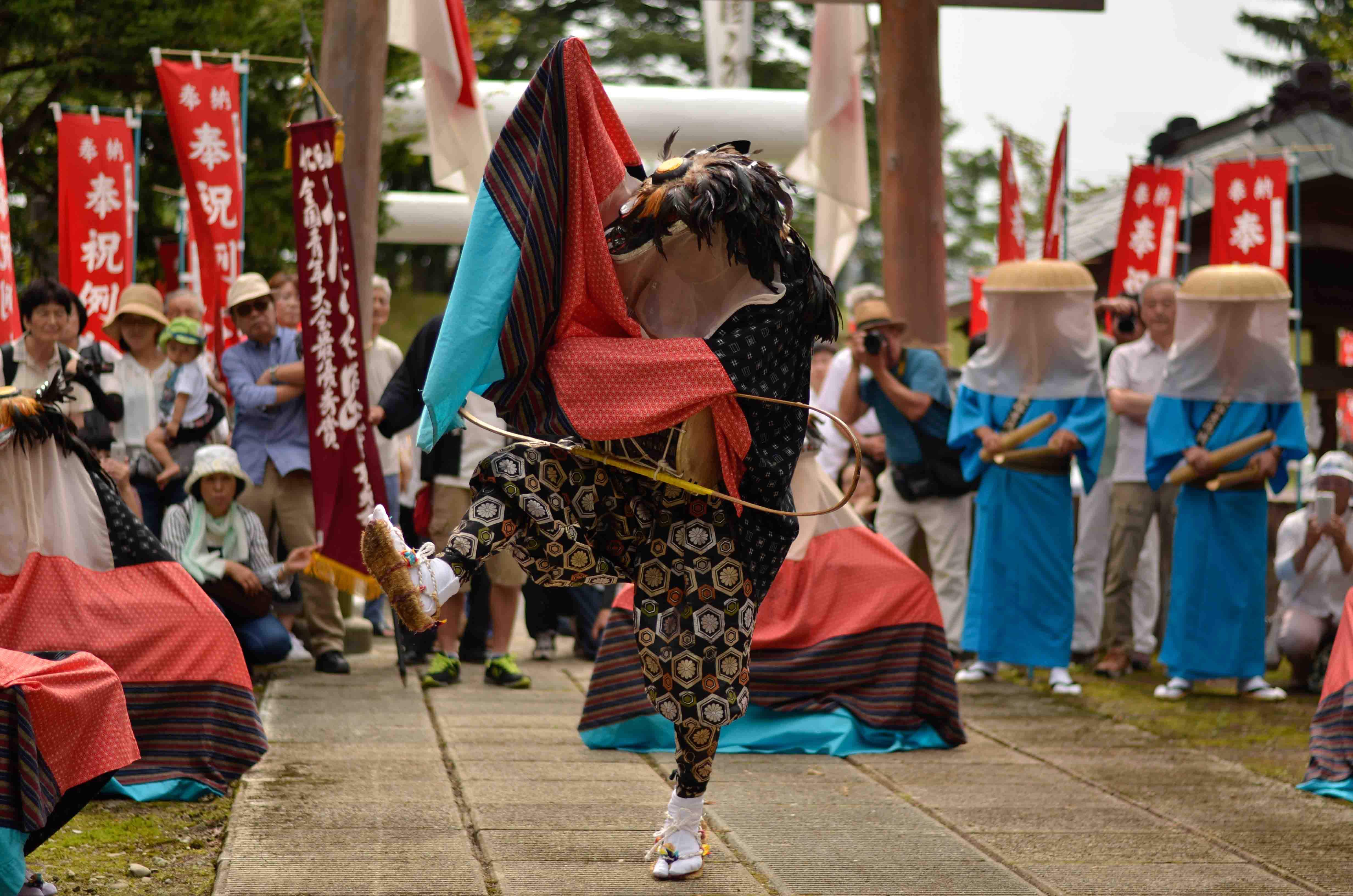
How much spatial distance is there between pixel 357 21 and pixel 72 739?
187 inches

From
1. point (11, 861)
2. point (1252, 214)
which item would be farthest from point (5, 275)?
point (1252, 214)

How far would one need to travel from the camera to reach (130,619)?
4.33m

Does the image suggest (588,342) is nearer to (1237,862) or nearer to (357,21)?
(1237,862)

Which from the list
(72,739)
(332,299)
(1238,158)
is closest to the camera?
(72,739)

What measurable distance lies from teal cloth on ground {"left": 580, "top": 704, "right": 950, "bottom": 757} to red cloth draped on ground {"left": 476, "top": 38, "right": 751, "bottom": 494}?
1873 mm

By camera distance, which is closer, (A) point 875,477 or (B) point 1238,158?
(A) point 875,477

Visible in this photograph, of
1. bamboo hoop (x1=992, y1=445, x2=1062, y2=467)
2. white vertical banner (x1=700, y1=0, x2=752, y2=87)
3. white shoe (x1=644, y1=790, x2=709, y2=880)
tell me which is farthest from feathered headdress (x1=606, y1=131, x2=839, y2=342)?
white vertical banner (x1=700, y1=0, x2=752, y2=87)

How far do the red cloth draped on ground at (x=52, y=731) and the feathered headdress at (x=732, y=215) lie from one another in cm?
160

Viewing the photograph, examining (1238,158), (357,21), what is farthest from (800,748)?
(1238,158)

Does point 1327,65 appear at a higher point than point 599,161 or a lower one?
higher

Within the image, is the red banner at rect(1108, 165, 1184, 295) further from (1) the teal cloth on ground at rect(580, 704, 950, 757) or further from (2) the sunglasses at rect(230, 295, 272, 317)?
(2) the sunglasses at rect(230, 295, 272, 317)

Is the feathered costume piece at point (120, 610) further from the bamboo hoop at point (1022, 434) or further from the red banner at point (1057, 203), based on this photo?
the red banner at point (1057, 203)

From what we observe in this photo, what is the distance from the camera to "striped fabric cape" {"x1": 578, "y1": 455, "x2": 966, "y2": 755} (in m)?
5.33

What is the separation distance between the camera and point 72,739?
3.16m
